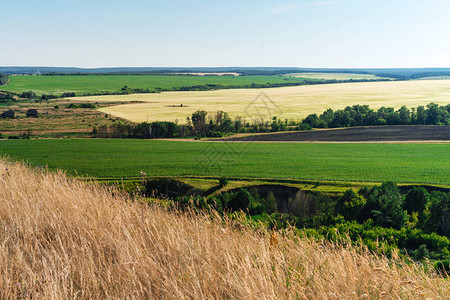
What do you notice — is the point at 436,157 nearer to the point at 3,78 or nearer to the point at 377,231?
the point at 377,231

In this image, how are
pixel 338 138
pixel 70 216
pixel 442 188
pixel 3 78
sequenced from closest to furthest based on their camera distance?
pixel 70 216, pixel 442 188, pixel 338 138, pixel 3 78

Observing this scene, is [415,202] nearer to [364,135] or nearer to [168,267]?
[168,267]

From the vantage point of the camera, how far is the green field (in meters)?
44.5

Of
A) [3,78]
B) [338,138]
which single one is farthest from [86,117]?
[3,78]

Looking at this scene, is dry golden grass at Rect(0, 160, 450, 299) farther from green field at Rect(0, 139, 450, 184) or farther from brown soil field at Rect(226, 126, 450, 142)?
brown soil field at Rect(226, 126, 450, 142)

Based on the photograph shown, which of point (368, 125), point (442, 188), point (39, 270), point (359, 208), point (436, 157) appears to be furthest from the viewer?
point (368, 125)

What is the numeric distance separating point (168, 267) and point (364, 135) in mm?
72799

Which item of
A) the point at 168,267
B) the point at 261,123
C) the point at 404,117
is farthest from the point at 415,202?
the point at 404,117

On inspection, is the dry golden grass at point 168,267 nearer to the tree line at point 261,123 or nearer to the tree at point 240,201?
the tree at point 240,201

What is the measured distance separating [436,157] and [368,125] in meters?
28.3

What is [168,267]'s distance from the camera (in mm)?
3164

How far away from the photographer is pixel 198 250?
3.37 metres

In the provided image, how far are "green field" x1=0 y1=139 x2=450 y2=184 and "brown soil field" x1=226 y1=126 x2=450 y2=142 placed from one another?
16.7ft

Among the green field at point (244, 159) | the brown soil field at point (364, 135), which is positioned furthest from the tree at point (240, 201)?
the brown soil field at point (364, 135)
